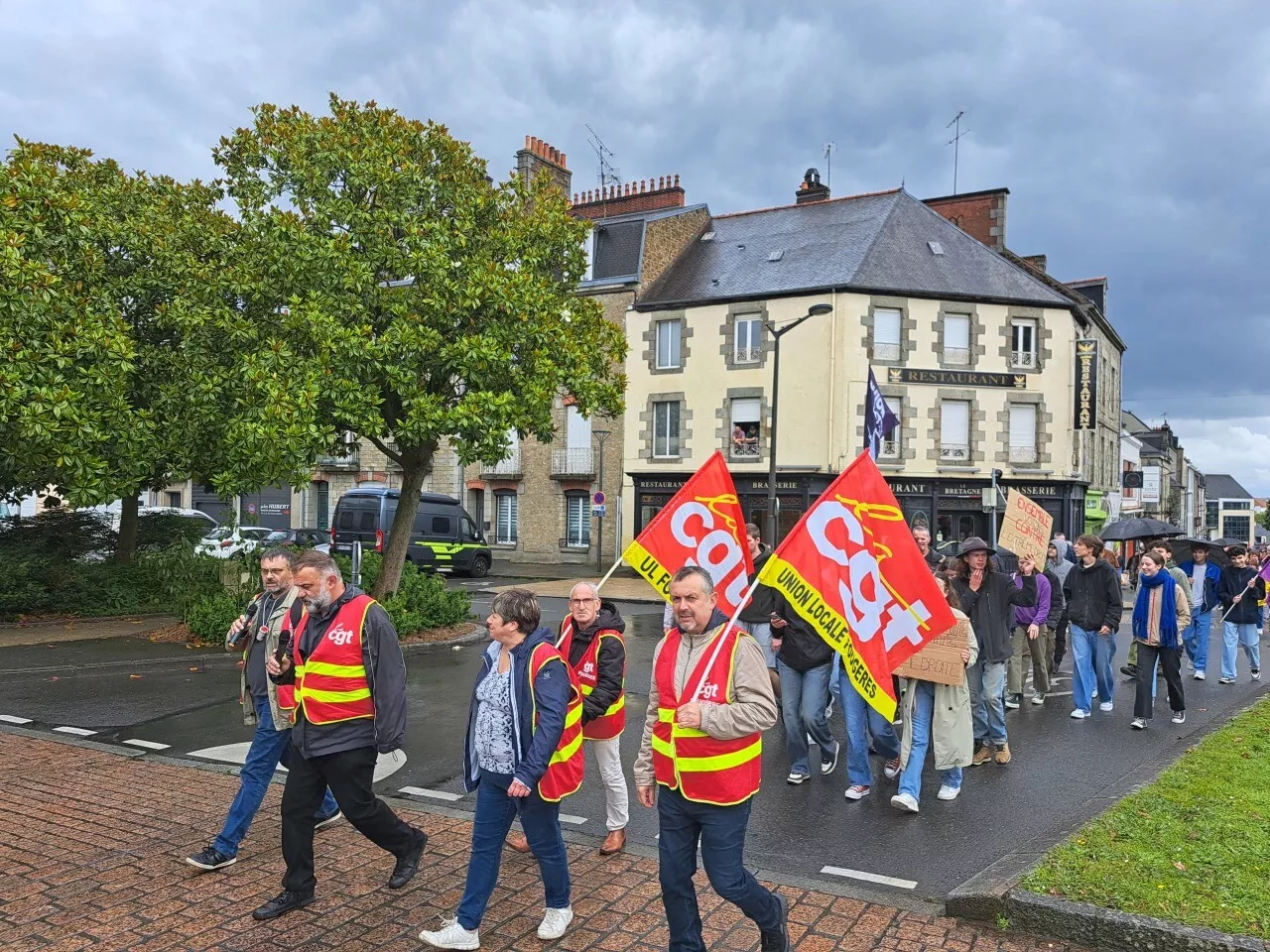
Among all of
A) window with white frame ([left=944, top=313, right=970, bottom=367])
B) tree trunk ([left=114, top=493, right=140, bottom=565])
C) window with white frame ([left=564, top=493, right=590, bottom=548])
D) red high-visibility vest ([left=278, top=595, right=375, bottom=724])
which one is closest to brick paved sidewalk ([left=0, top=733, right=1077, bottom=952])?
red high-visibility vest ([left=278, top=595, right=375, bottom=724])

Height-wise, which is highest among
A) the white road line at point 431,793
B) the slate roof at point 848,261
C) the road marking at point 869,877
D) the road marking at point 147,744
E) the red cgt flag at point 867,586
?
the slate roof at point 848,261

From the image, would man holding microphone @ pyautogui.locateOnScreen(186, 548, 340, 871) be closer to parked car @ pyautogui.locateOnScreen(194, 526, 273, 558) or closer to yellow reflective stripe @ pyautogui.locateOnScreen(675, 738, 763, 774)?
yellow reflective stripe @ pyautogui.locateOnScreen(675, 738, 763, 774)

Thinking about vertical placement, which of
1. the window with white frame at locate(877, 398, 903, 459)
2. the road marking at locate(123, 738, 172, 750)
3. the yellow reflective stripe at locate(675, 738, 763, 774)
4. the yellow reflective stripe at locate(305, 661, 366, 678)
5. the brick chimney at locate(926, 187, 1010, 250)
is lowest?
the road marking at locate(123, 738, 172, 750)

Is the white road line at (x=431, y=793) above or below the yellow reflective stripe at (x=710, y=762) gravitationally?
below

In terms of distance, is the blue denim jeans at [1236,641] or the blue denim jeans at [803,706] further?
the blue denim jeans at [1236,641]

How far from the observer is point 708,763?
3740mm

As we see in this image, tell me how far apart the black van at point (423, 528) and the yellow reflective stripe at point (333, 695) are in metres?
21.7

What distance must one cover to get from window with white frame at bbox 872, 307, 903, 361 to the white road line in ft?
74.7

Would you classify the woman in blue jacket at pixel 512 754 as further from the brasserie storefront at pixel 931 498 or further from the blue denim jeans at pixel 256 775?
the brasserie storefront at pixel 931 498

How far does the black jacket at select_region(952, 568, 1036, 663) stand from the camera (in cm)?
743

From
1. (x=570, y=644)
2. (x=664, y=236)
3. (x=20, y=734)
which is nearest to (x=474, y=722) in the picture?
(x=570, y=644)

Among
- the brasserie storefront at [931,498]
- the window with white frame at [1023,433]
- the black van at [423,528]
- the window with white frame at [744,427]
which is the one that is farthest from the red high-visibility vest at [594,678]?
the window with white frame at [1023,433]

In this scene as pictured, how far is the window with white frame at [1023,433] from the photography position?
93.4 feet

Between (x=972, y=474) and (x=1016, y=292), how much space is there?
5669mm
